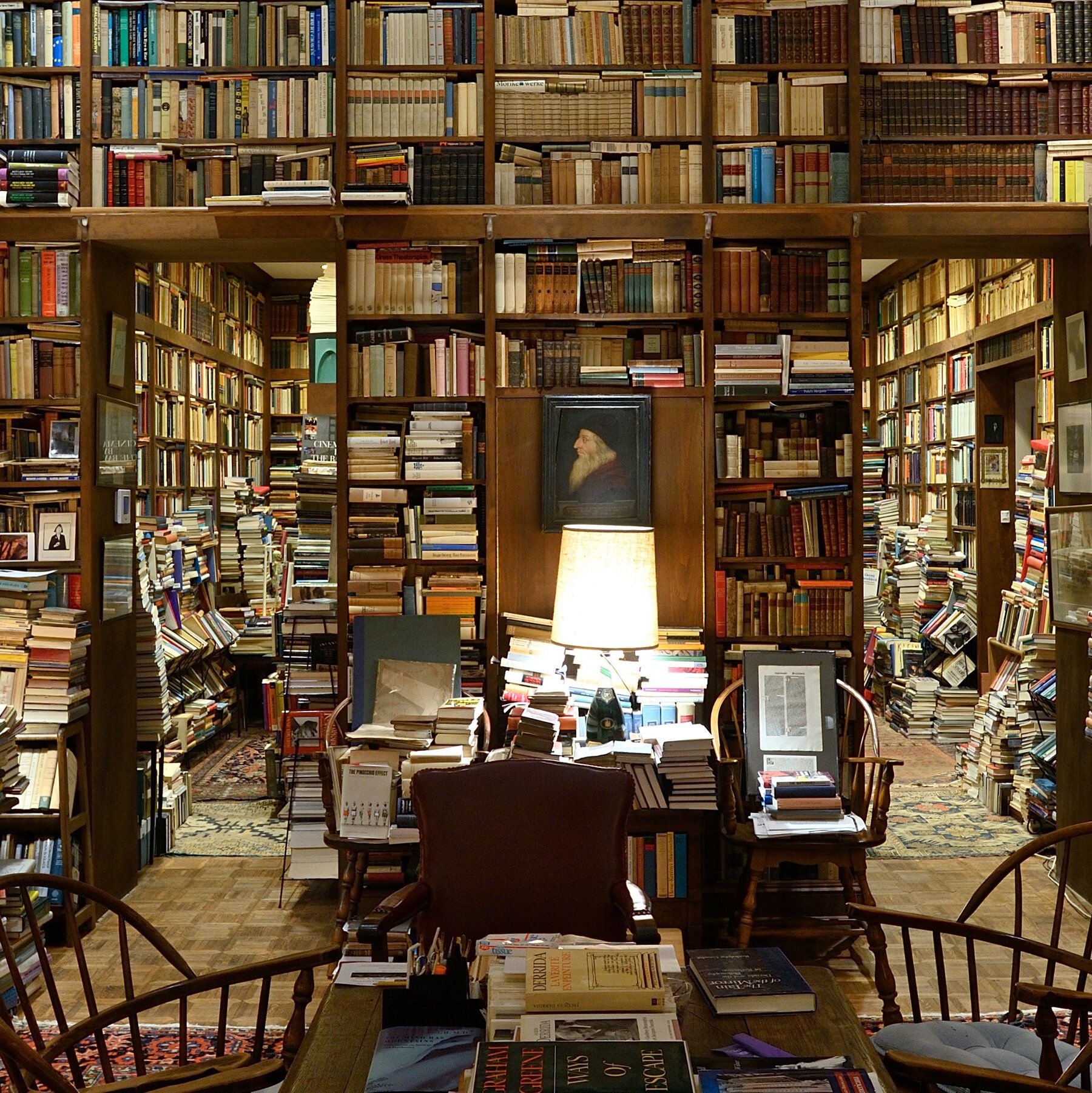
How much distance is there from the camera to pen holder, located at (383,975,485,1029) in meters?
1.87

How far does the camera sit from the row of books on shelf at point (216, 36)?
457cm

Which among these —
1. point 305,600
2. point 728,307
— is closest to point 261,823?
point 305,600

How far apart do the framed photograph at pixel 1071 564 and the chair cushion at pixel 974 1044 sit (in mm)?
2510

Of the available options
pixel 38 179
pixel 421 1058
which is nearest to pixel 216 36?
pixel 38 179

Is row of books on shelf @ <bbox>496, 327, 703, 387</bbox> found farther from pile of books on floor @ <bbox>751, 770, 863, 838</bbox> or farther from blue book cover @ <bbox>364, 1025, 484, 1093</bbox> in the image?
blue book cover @ <bbox>364, 1025, 484, 1093</bbox>

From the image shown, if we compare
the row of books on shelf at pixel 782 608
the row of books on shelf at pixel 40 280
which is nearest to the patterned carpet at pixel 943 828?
the row of books on shelf at pixel 782 608

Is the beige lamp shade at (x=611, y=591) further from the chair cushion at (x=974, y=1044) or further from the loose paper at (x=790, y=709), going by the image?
the chair cushion at (x=974, y=1044)

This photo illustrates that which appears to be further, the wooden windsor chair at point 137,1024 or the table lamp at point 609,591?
the table lamp at point 609,591

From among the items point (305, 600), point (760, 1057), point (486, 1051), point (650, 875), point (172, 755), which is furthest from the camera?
point (172, 755)

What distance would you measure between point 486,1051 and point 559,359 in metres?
3.23

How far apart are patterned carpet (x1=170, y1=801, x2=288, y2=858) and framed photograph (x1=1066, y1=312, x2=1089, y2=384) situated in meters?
3.89

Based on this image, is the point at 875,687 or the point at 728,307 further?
the point at 875,687

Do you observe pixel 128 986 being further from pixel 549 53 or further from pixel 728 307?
pixel 549 53

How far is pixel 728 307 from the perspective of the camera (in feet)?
14.8
